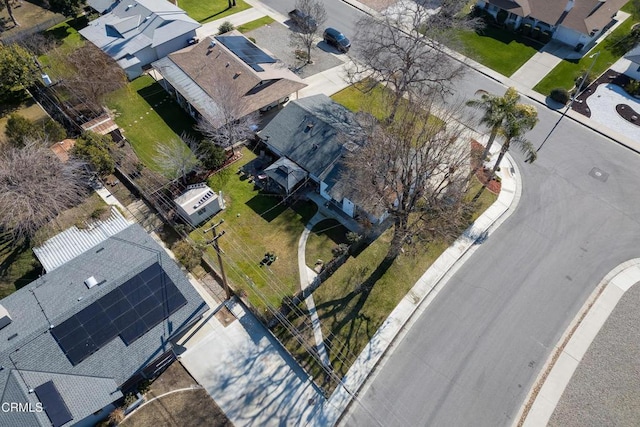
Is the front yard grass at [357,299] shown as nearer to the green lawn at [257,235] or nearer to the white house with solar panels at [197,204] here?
the green lawn at [257,235]

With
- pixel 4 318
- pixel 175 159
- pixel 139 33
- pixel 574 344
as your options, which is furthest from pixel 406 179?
pixel 139 33

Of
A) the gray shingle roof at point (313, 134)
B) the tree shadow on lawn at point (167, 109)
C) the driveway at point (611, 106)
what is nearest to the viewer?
the gray shingle roof at point (313, 134)

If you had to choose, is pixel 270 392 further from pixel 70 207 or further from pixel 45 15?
pixel 45 15

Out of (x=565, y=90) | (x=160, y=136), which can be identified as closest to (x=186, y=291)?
(x=160, y=136)

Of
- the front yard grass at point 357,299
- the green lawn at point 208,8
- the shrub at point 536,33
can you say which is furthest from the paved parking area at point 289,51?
the shrub at point 536,33

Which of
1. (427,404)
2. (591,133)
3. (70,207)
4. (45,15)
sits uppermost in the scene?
(591,133)

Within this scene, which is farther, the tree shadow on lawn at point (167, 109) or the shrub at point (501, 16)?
the shrub at point (501, 16)

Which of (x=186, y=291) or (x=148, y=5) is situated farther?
(x=148, y=5)
